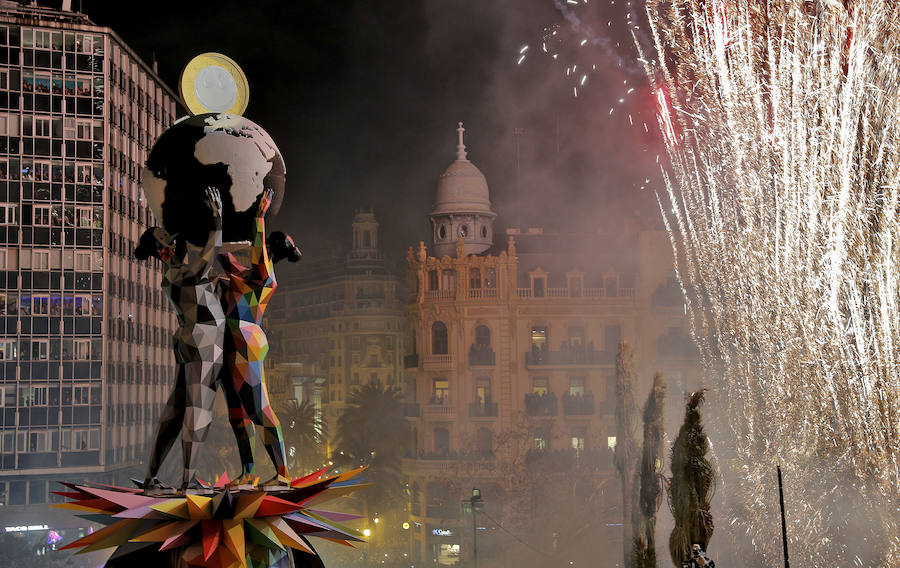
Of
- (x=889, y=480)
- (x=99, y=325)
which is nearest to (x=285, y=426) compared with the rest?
(x=99, y=325)

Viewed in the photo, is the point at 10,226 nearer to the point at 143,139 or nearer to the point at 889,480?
the point at 143,139

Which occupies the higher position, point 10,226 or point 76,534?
point 10,226

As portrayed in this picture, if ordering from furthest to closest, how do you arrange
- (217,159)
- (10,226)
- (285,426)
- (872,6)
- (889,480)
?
(285,426)
(10,226)
(889,480)
(872,6)
(217,159)

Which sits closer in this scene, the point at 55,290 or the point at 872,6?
the point at 872,6

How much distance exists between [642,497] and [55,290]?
38.4 m

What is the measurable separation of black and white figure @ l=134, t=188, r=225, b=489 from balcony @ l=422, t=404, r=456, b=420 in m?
43.0

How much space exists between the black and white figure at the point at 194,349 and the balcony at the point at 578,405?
43.1m

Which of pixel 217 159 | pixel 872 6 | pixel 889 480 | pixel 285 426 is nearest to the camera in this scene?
pixel 217 159

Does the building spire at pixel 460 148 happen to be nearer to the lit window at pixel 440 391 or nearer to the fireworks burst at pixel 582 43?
the fireworks burst at pixel 582 43

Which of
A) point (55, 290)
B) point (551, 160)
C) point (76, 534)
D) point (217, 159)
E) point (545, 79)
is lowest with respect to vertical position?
point (76, 534)

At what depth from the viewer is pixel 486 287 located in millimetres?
58500

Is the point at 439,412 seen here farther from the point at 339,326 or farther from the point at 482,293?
the point at 339,326

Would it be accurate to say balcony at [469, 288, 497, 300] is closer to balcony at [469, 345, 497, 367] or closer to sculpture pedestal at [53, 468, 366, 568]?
balcony at [469, 345, 497, 367]

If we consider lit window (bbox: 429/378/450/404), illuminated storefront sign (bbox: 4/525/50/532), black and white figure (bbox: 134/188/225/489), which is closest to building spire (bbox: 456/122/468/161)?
lit window (bbox: 429/378/450/404)
